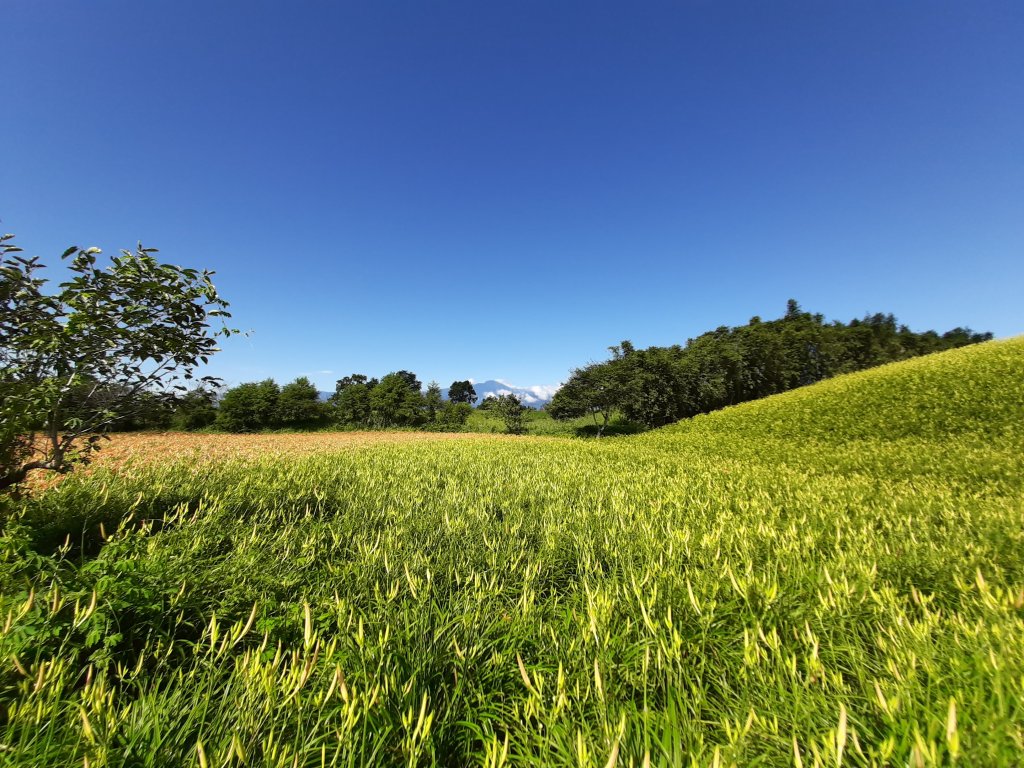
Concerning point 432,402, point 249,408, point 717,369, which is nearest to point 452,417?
point 432,402

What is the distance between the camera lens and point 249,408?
36188 millimetres

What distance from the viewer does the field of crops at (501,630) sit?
5.08ft

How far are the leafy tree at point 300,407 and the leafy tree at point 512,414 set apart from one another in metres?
21.5

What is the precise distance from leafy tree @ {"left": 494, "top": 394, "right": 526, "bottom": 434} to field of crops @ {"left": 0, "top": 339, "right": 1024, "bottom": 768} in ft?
103

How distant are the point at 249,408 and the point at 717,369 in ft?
158

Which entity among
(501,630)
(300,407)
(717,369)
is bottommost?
(501,630)

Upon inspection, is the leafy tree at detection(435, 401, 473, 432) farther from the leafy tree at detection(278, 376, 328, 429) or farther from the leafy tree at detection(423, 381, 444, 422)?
the leafy tree at detection(278, 376, 328, 429)

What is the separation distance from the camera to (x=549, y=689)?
6.61 feet

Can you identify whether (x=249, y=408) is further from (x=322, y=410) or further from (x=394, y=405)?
(x=394, y=405)

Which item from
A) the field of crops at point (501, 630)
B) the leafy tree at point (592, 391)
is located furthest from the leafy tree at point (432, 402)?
the field of crops at point (501, 630)

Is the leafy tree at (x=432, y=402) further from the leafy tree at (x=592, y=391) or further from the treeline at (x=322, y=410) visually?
the leafy tree at (x=592, y=391)

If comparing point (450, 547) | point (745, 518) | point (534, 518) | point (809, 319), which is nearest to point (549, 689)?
point (450, 547)

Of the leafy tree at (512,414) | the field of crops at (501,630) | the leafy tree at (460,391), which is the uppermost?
the leafy tree at (460,391)

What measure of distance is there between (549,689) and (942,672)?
2.30m
